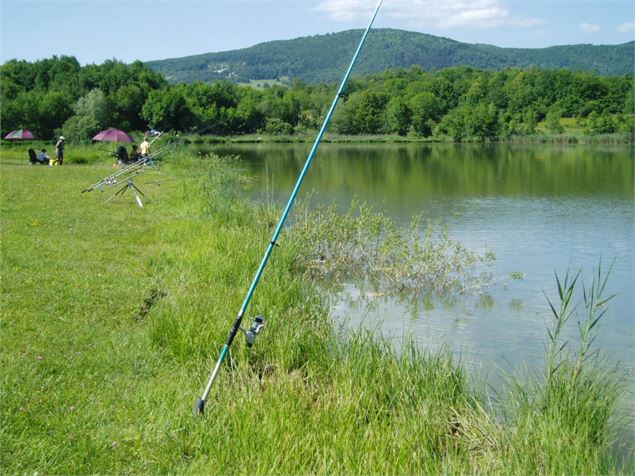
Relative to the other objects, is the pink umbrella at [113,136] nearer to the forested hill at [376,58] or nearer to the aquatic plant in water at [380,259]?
the forested hill at [376,58]

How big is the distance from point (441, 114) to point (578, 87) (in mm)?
14483

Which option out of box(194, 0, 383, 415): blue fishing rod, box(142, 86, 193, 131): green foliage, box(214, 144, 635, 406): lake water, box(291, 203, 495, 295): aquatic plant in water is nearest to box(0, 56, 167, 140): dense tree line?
box(142, 86, 193, 131): green foliage

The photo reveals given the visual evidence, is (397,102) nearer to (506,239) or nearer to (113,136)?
(113,136)

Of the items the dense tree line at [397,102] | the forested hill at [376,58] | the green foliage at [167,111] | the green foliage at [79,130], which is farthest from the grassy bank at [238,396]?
the green foliage at [167,111]

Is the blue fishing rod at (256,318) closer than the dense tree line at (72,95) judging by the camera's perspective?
Yes

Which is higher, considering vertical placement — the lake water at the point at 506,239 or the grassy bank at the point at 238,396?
the grassy bank at the point at 238,396

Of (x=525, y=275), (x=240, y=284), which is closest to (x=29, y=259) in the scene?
(x=240, y=284)

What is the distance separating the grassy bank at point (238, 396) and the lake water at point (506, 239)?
4.32 ft

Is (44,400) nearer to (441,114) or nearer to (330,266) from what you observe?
(330,266)

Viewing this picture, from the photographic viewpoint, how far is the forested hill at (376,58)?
1123 cm

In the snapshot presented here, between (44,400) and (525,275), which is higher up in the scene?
(44,400)

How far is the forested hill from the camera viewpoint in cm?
1123

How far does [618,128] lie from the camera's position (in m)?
67.1

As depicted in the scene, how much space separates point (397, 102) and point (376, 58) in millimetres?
67178
